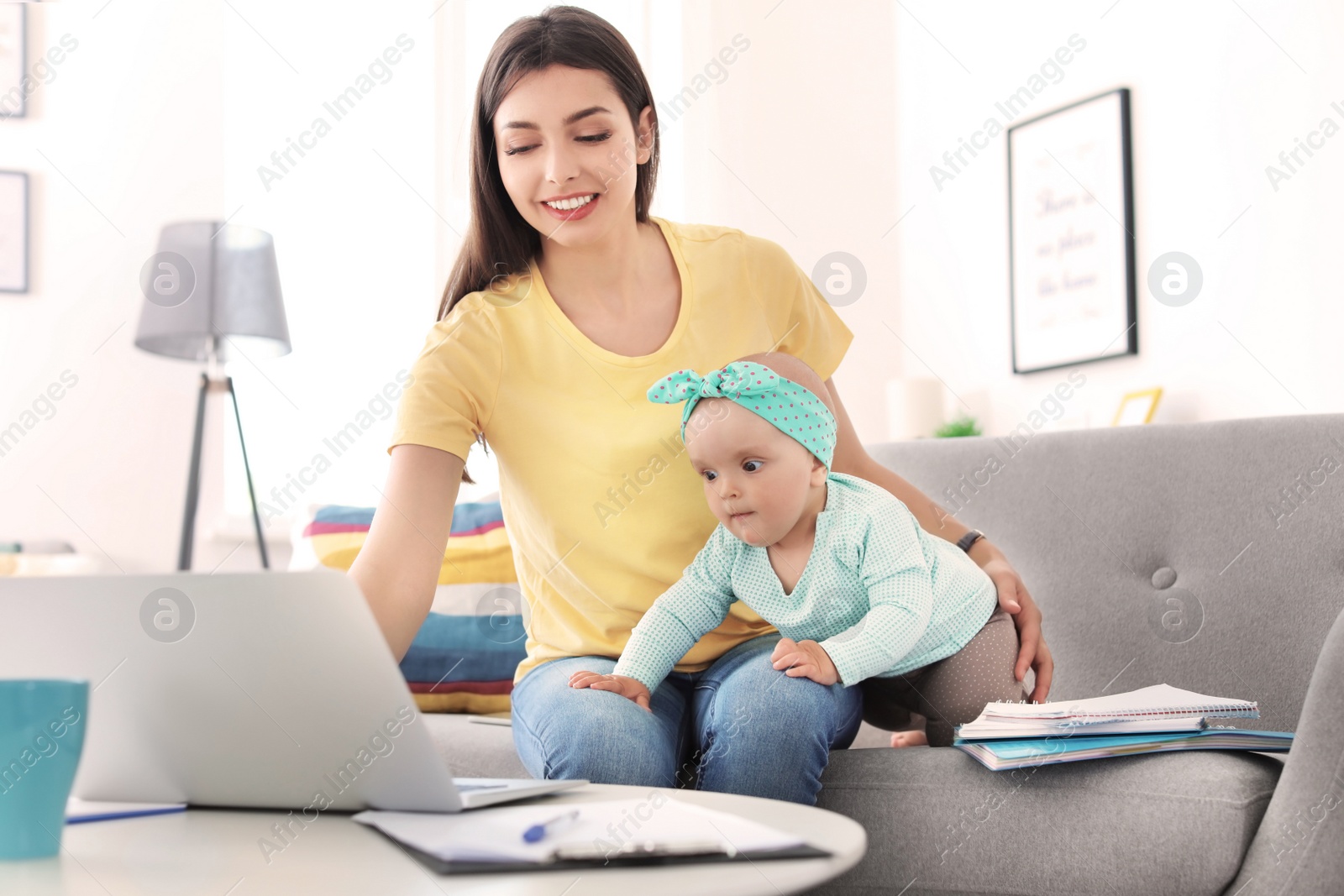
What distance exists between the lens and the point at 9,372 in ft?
9.99

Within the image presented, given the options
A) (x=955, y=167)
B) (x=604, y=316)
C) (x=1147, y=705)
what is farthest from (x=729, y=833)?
(x=955, y=167)

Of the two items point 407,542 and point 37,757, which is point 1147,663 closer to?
point 407,542

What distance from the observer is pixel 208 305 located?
2953 mm

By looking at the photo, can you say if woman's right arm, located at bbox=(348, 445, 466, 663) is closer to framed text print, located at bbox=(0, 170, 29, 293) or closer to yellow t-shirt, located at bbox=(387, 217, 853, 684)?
yellow t-shirt, located at bbox=(387, 217, 853, 684)

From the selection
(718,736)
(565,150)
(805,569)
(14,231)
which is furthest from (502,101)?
(14,231)

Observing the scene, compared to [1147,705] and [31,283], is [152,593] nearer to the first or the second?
[1147,705]

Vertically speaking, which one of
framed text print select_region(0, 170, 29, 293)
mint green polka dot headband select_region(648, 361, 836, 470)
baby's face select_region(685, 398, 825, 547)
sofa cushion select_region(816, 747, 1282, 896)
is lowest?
sofa cushion select_region(816, 747, 1282, 896)

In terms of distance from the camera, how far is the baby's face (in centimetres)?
121

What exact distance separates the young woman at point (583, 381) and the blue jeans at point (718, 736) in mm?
16

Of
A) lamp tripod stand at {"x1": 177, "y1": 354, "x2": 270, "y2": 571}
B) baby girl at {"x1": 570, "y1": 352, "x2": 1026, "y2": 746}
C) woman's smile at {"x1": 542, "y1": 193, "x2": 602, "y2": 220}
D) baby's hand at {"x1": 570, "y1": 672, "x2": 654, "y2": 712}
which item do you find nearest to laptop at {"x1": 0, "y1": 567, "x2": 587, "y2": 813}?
baby's hand at {"x1": 570, "y1": 672, "x2": 654, "y2": 712}

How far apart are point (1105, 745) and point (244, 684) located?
76 centimetres

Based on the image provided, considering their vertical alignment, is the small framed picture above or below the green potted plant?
above

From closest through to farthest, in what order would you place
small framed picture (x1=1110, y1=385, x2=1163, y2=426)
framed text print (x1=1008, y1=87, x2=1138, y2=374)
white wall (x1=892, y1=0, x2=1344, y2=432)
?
white wall (x1=892, y1=0, x2=1344, y2=432), small framed picture (x1=1110, y1=385, x2=1163, y2=426), framed text print (x1=1008, y1=87, x2=1138, y2=374)

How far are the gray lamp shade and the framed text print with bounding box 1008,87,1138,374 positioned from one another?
2.06 meters
